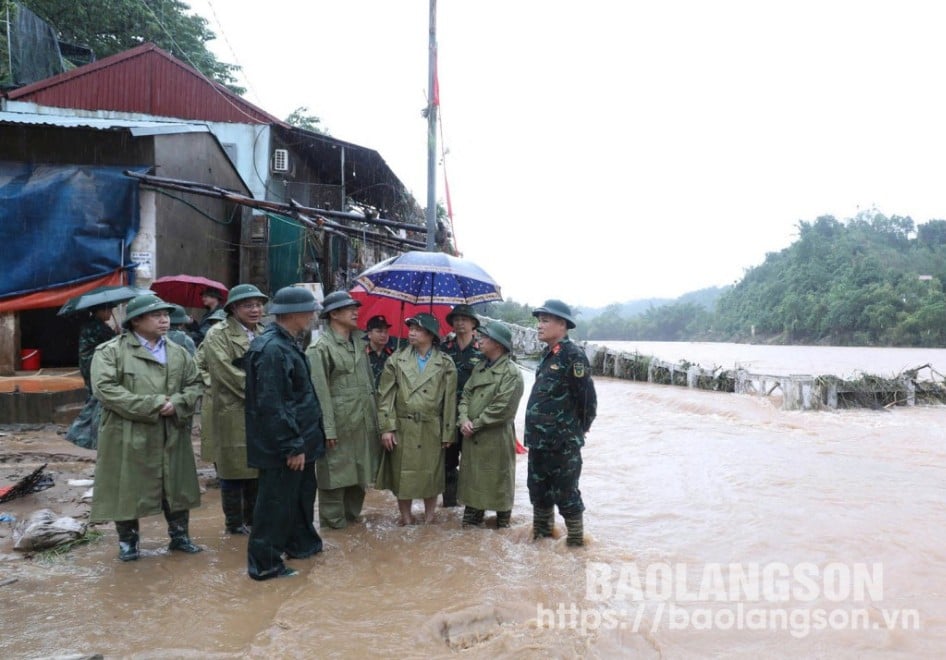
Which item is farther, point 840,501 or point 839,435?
point 839,435

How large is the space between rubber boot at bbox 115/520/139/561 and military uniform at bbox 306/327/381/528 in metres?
1.22

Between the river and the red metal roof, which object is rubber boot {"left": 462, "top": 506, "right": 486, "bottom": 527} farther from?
the red metal roof

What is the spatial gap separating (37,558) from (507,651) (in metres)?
3.02

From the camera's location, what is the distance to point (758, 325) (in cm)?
5091

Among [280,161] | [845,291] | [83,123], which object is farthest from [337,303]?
[845,291]

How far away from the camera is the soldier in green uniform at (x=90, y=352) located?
15.2ft

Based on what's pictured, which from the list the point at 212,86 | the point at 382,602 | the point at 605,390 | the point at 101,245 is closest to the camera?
the point at 382,602

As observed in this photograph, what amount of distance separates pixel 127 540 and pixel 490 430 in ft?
8.37

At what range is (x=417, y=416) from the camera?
471 cm

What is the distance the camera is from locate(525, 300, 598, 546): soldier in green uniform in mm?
4246

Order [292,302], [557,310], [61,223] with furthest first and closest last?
[61,223], [557,310], [292,302]

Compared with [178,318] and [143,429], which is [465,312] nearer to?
[143,429]

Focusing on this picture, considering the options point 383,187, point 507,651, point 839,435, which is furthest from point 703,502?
point 383,187

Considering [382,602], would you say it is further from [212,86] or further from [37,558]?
[212,86]
